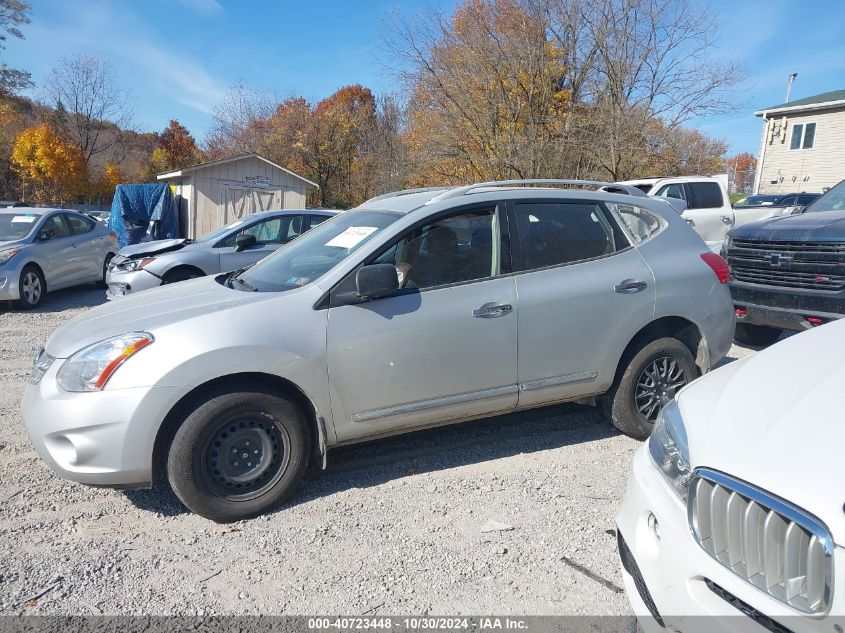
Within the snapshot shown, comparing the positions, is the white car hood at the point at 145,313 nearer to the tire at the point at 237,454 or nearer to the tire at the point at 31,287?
the tire at the point at 237,454

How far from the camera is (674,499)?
2094mm

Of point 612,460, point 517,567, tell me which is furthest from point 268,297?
point 612,460

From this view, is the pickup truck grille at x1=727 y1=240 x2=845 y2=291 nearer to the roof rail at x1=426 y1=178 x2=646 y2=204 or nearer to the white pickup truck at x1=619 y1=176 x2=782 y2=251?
the roof rail at x1=426 y1=178 x2=646 y2=204

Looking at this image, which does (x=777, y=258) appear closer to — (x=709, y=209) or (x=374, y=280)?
(x=374, y=280)

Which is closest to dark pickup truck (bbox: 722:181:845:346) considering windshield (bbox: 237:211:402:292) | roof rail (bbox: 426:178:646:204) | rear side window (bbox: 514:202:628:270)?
roof rail (bbox: 426:178:646:204)

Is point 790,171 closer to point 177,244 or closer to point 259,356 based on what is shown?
point 177,244

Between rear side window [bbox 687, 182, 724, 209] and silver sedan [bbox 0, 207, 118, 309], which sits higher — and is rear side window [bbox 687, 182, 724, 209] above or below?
above

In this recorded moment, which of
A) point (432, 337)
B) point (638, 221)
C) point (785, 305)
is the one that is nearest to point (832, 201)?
point (785, 305)

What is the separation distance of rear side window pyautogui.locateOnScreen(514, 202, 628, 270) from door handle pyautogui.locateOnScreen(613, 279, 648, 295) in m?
0.25

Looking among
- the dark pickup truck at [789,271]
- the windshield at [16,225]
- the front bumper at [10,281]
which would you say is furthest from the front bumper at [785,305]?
the windshield at [16,225]

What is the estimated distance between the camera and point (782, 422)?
1.96 m

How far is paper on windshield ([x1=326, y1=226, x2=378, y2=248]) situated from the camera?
396cm

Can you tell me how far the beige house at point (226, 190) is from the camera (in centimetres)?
1866

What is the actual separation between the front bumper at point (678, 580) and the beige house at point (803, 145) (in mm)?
32471
